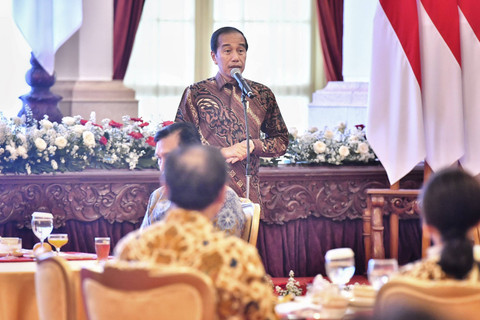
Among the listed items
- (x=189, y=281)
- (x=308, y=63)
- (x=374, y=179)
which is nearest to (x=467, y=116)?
(x=374, y=179)

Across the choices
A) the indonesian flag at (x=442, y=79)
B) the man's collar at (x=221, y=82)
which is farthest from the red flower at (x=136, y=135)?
the indonesian flag at (x=442, y=79)

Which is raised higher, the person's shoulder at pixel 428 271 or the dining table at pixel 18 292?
the person's shoulder at pixel 428 271

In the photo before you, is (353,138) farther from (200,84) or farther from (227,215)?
(227,215)

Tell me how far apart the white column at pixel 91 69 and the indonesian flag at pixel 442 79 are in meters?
2.88

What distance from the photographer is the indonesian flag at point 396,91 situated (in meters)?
5.32

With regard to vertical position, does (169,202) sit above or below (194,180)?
below

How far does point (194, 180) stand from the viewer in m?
2.21

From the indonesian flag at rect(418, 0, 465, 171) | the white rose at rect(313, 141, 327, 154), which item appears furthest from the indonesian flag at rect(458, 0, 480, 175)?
the white rose at rect(313, 141, 327, 154)

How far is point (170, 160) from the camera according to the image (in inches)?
88.6

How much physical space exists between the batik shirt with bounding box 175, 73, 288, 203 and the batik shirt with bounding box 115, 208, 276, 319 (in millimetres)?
2545

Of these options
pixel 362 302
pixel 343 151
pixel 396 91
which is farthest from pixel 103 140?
pixel 362 302

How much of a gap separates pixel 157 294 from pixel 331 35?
8065 millimetres

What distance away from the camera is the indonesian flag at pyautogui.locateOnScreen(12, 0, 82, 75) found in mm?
6758

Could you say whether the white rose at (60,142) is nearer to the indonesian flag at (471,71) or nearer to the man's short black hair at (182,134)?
the man's short black hair at (182,134)
